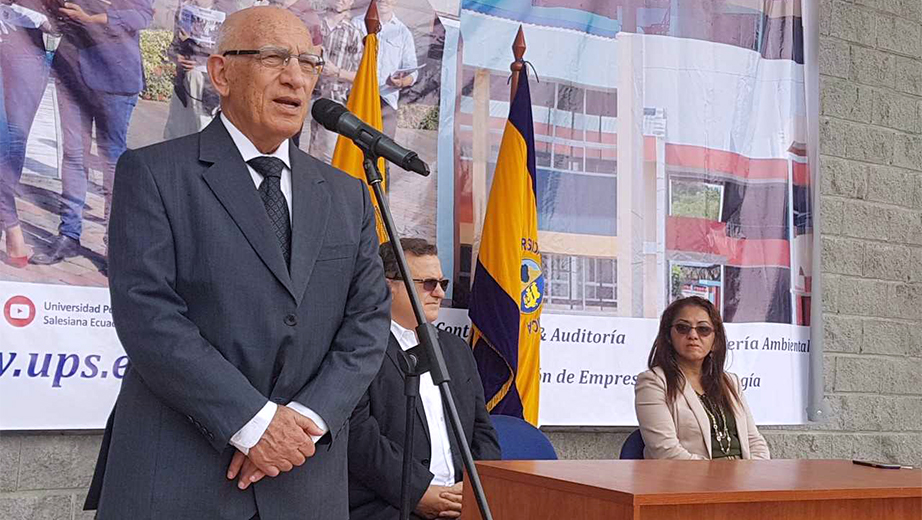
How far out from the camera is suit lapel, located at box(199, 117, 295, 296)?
5.68ft

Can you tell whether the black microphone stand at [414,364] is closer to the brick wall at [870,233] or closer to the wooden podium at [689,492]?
the wooden podium at [689,492]

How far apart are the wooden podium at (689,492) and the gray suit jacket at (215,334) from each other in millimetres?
420

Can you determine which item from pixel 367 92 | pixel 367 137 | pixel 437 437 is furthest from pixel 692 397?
pixel 367 137

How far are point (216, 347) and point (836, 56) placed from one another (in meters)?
3.92

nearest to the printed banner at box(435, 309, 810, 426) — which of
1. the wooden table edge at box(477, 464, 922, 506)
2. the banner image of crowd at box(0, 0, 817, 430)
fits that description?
the banner image of crowd at box(0, 0, 817, 430)

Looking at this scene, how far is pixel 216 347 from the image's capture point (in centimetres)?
169

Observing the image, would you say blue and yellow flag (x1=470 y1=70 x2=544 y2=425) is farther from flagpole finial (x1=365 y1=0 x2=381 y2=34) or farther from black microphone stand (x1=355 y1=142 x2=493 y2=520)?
black microphone stand (x1=355 y1=142 x2=493 y2=520)

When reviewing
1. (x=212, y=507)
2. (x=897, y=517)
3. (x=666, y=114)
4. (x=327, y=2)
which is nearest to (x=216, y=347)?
(x=212, y=507)

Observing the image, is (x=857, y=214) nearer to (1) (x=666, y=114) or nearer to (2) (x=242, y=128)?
(1) (x=666, y=114)

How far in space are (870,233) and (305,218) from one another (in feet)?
12.2

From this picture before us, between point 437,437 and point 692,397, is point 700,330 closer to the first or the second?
point 692,397

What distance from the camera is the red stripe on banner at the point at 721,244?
4.23m

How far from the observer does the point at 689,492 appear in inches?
69.7

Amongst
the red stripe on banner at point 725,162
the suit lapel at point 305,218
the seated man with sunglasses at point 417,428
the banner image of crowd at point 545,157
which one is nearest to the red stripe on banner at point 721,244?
the banner image of crowd at point 545,157
